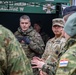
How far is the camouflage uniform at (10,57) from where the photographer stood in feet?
8.84

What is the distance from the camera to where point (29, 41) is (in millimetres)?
7242

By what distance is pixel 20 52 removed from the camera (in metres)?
2.82

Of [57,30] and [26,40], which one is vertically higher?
[57,30]

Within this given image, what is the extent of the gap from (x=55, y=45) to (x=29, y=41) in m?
2.09

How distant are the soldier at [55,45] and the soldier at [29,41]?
1066mm

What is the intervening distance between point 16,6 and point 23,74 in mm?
5966

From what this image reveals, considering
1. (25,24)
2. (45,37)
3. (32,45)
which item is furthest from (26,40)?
(45,37)

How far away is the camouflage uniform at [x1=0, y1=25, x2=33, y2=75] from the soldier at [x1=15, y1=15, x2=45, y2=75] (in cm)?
435

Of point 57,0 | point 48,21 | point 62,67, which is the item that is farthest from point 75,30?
point 48,21

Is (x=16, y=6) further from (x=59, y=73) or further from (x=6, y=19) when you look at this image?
(x=59, y=73)

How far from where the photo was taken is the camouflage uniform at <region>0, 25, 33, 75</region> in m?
2.69

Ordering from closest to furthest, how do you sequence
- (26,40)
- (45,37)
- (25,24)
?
(26,40) → (25,24) → (45,37)

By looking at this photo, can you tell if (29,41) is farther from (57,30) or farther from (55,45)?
(55,45)

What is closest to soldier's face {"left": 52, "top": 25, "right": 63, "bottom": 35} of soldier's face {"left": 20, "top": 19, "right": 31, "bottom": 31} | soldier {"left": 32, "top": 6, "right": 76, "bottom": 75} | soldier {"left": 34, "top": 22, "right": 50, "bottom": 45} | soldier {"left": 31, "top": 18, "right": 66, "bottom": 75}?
soldier {"left": 31, "top": 18, "right": 66, "bottom": 75}
